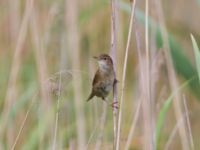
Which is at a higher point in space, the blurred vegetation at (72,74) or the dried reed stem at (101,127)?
the blurred vegetation at (72,74)

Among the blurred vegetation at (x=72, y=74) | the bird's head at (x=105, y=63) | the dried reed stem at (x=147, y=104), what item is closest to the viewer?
the bird's head at (x=105, y=63)

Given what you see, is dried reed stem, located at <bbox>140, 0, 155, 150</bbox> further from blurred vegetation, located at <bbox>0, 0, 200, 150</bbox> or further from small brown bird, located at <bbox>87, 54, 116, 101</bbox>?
small brown bird, located at <bbox>87, 54, 116, 101</bbox>

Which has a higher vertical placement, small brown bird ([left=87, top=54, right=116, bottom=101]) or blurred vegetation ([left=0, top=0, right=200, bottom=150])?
blurred vegetation ([left=0, top=0, right=200, bottom=150])

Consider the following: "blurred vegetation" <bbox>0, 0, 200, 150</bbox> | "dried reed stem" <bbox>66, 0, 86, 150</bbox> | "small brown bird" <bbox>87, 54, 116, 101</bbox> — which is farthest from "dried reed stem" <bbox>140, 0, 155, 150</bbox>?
"dried reed stem" <bbox>66, 0, 86, 150</bbox>

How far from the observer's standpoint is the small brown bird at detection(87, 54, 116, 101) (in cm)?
158

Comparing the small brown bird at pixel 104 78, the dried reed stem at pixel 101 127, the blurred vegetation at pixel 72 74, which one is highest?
the blurred vegetation at pixel 72 74

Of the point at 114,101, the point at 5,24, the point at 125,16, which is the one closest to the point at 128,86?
the point at 125,16

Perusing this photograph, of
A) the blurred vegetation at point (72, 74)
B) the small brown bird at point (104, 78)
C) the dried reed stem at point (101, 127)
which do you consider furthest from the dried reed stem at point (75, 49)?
Answer: the small brown bird at point (104, 78)

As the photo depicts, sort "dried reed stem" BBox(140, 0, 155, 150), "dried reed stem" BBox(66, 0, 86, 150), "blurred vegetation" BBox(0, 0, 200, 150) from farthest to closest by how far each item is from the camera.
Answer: "dried reed stem" BBox(66, 0, 86, 150) → "blurred vegetation" BBox(0, 0, 200, 150) → "dried reed stem" BBox(140, 0, 155, 150)

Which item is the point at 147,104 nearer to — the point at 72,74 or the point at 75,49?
the point at 72,74

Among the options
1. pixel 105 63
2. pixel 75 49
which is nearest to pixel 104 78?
pixel 105 63

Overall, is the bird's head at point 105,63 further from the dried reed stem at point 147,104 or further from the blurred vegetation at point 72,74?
the dried reed stem at point 147,104

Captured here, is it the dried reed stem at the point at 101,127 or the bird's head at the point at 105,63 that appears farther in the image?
the dried reed stem at the point at 101,127

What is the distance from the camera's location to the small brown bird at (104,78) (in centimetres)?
158
